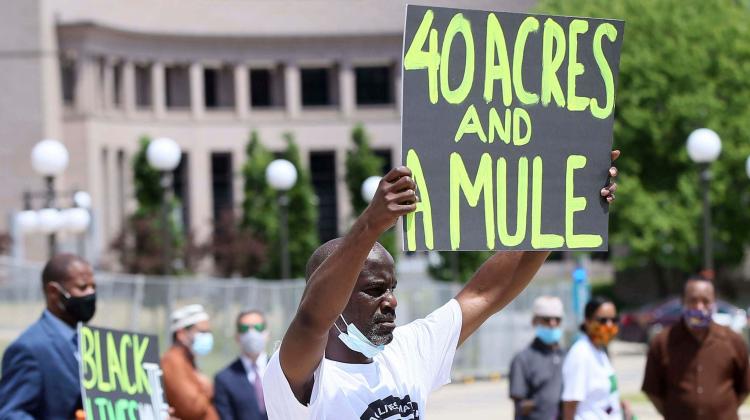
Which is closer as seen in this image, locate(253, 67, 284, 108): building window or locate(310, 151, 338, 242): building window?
locate(310, 151, 338, 242): building window

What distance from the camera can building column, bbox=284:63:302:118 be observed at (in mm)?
69375

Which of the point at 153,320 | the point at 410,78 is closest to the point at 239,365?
the point at 410,78

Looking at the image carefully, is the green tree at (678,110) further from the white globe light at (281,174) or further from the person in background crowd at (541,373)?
the person in background crowd at (541,373)

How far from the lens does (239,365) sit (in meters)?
10.0

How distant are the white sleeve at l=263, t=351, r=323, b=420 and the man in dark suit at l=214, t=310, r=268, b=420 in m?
4.93

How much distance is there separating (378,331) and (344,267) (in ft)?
1.70

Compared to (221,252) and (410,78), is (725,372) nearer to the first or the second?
(410,78)

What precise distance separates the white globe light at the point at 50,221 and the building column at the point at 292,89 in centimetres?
4683

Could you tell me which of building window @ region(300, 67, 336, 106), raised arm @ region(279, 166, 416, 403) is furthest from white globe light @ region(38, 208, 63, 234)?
building window @ region(300, 67, 336, 106)

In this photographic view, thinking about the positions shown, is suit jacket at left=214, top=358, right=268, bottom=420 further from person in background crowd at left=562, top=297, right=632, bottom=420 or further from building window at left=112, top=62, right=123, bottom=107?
building window at left=112, top=62, right=123, bottom=107

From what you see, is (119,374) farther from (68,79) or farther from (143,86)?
(143,86)

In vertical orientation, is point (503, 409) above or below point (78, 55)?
below

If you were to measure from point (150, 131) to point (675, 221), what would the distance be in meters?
28.4

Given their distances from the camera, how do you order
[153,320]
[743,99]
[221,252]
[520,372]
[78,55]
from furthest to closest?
[78,55] < [221,252] < [743,99] < [153,320] < [520,372]
